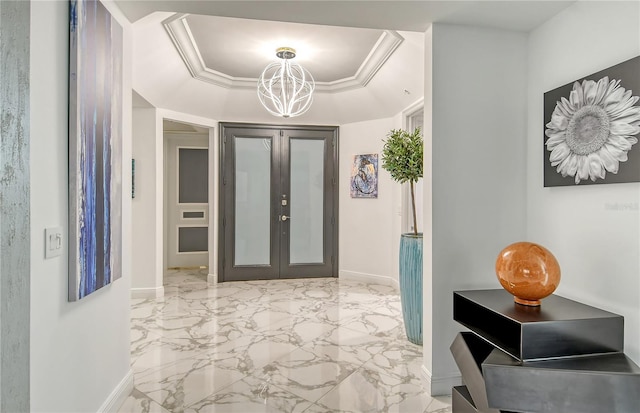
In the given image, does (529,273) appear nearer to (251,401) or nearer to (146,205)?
(251,401)

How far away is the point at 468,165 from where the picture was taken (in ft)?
7.73

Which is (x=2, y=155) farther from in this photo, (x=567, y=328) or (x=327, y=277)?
(x=327, y=277)

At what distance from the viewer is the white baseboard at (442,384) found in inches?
91.0

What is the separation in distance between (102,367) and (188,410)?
0.54m

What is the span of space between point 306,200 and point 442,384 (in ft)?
11.7

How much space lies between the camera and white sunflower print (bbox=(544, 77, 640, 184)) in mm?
1733

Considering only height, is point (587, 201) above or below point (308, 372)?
above

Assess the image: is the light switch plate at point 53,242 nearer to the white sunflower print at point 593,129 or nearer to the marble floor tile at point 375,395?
the marble floor tile at point 375,395

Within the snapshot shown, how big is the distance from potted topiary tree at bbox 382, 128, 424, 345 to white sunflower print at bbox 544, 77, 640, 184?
1.10 m

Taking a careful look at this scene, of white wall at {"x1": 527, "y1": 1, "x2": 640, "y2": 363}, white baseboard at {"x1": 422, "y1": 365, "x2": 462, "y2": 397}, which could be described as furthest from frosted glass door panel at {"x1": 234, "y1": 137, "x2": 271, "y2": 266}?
white wall at {"x1": 527, "y1": 1, "x2": 640, "y2": 363}

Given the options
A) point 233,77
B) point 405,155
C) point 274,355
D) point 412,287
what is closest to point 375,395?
point 274,355

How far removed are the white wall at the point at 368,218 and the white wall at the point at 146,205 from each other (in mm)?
2542

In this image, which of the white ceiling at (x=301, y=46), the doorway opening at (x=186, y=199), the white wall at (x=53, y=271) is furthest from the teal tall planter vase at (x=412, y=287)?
the doorway opening at (x=186, y=199)

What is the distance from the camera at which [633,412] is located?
1404 millimetres
